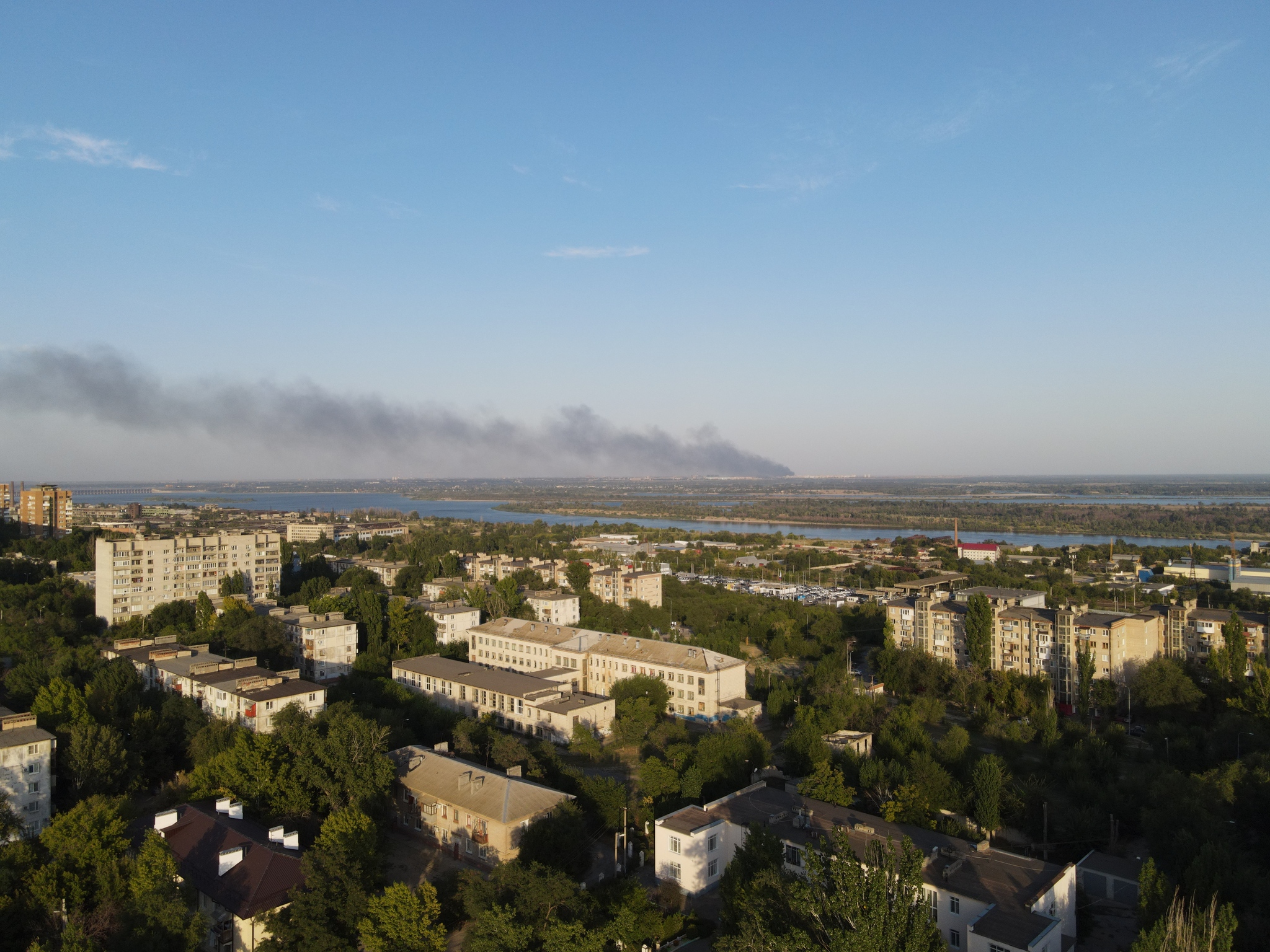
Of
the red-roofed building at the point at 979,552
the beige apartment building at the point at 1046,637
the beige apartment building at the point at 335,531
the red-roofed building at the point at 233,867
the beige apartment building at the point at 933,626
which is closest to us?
the red-roofed building at the point at 233,867

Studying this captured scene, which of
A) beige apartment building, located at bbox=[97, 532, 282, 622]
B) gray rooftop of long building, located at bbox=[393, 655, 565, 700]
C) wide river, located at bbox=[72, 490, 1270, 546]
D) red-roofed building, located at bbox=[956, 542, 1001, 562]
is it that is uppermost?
beige apartment building, located at bbox=[97, 532, 282, 622]

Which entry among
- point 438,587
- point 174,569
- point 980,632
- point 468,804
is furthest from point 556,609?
point 468,804

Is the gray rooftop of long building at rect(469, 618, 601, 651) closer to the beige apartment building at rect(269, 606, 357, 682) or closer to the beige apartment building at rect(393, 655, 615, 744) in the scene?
the beige apartment building at rect(393, 655, 615, 744)

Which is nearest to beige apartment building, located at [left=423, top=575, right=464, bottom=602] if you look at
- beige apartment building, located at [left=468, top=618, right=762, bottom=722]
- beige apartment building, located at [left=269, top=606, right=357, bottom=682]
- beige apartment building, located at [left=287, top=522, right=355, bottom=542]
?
beige apartment building, located at [left=468, top=618, right=762, bottom=722]

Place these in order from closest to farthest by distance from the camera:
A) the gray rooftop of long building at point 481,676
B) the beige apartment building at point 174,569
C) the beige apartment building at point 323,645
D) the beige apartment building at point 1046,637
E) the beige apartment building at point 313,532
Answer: the gray rooftop of long building at point 481,676 < the beige apartment building at point 1046,637 < the beige apartment building at point 323,645 < the beige apartment building at point 174,569 < the beige apartment building at point 313,532

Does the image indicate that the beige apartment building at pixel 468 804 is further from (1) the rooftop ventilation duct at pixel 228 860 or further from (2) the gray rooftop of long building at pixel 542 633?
(2) the gray rooftop of long building at pixel 542 633

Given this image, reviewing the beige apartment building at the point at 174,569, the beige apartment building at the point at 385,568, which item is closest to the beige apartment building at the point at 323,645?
the beige apartment building at the point at 174,569
